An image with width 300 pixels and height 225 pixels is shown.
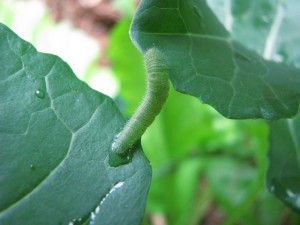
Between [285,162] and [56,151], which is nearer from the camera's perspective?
[56,151]

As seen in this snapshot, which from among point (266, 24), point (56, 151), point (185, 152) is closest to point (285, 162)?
point (266, 24)

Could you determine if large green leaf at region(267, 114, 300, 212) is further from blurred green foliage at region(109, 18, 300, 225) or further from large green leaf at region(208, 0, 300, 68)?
blurred green foliage at region(109, 18, 300, 225)

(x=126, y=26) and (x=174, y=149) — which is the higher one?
(x=126, y=26)

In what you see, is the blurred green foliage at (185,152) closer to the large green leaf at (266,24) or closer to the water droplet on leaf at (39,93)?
the large green leaf at (266,24)

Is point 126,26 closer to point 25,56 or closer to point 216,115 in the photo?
point 216,115

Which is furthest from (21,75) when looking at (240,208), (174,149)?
(174,149)

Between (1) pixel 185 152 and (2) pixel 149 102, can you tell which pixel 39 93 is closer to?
(2) pixel 149 102
